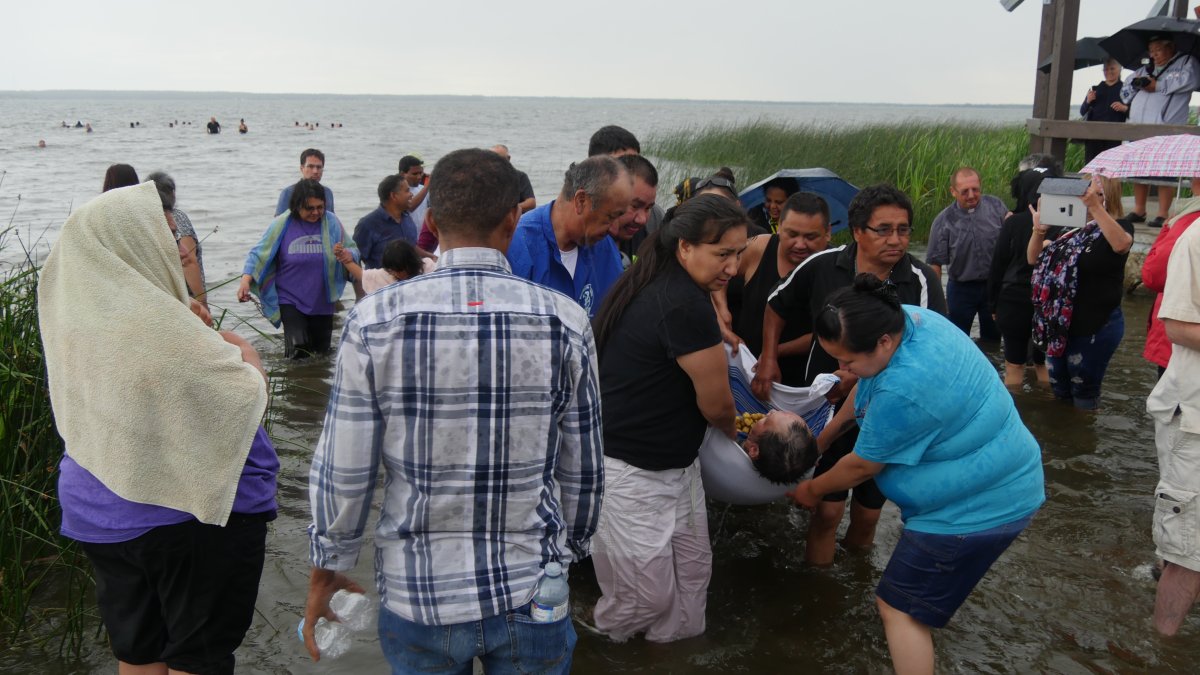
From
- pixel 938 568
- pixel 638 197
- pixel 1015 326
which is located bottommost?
pixel 1015 326

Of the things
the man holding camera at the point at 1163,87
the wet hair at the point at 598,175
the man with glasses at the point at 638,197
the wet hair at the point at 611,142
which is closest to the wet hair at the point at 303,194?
the wet hair at the point at 611,142

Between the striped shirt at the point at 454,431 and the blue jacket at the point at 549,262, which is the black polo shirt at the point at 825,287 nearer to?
the blue jacket at the point at 549,262

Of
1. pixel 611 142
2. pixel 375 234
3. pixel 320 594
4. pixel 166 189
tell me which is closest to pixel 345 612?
pixel 320 594

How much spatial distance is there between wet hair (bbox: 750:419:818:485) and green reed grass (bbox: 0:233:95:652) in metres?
2.64

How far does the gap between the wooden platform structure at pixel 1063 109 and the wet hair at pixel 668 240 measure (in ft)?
26.0

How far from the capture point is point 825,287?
13.0 feet

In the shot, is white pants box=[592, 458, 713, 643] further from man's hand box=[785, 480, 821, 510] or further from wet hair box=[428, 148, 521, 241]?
wet hair box=[428, 148, 521, 241]

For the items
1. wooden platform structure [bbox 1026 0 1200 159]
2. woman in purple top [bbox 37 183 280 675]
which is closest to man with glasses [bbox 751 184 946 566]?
woman in purple top [bbox 37 183 280 675]

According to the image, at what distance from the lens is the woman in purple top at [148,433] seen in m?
2.26

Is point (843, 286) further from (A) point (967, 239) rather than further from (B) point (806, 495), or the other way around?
(A) point (967, 239)

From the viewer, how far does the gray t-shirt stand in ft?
23.4

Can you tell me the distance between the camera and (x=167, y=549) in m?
2.44

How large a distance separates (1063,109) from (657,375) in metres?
9.17

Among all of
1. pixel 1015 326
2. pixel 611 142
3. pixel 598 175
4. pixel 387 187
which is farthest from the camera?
pixel 387 187
